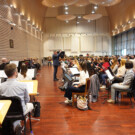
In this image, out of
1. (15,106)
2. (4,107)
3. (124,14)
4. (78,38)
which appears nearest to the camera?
(4,107)

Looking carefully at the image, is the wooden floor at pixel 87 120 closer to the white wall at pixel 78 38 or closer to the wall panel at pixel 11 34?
the wall panel at pixel 11 34

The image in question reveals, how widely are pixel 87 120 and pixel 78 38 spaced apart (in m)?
20.7

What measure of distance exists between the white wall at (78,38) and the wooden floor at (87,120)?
63.0 feet

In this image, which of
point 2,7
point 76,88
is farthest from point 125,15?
point 76,88

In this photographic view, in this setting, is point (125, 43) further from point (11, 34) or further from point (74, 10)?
point (11, 34)

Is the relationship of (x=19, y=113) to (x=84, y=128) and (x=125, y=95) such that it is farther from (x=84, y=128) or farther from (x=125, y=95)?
(x=125, y=95)

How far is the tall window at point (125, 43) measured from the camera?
16062 millimetres

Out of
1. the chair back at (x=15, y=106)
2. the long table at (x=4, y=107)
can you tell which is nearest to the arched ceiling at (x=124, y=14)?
the chair back at (x=15, y=106)

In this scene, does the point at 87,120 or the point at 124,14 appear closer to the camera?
the point at 87,120

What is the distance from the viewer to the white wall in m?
23.2

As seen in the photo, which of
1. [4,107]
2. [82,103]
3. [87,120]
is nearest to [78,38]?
[82,103]

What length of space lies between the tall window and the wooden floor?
13020 mm

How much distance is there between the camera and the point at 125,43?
710 inches

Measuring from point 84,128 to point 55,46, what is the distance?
20.9 metres
